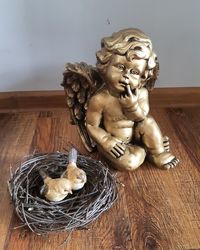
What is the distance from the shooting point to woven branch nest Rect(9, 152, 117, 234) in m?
0.59

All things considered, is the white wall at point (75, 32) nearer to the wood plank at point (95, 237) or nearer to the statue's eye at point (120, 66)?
the statue's eye at point (120, 66)

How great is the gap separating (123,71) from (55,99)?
0.43 metres

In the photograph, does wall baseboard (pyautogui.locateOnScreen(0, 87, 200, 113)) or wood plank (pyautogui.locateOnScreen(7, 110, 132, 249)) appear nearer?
wood plank (pyautogui.locateOnScreen(7, 110, 132, 249))

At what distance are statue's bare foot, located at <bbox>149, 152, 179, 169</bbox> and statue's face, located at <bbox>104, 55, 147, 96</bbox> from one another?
183mm

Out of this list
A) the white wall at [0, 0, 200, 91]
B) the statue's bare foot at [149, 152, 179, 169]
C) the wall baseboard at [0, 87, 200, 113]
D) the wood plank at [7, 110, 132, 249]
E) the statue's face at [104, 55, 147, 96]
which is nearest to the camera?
the wood plank at [7, 110, 132, 249]

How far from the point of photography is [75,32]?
0.99 metres

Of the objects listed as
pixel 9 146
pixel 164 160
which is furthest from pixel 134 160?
pixel 9 146

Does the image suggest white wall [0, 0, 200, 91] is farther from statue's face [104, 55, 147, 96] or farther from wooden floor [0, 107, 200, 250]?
statue's face [104, 55, 147, 96]

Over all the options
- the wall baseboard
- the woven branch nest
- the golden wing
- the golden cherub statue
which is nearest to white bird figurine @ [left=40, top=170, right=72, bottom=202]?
the woven branch nest

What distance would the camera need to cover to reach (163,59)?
3.40ft

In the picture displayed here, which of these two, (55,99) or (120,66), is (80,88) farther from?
(55,99)

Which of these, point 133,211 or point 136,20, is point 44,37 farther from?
point 133,211

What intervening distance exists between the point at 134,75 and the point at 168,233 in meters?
0.30

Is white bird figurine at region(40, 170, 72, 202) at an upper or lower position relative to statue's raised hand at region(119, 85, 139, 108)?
lower
